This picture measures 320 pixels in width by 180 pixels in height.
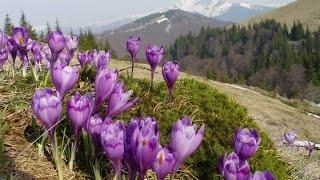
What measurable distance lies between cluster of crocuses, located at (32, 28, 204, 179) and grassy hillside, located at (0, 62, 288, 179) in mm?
523

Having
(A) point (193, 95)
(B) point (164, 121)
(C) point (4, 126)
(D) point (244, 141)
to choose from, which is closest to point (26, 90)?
(C) point (4, 126)

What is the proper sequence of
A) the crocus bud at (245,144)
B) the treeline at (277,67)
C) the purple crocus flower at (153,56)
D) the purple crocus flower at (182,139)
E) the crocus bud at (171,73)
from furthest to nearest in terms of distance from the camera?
1. the treeline at (277,67)
2. the purple crocus flower at (153,56)
3. the crocus bud at (171,73)
4. the crocus bud at (245,144)
5. the purple crocus flower at (182,139)

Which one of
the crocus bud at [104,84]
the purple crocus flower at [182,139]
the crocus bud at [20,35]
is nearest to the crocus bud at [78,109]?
the crocus bud at [104,84]

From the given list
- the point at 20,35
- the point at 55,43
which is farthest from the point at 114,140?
the point at 20,35

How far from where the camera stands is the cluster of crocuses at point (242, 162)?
207cm

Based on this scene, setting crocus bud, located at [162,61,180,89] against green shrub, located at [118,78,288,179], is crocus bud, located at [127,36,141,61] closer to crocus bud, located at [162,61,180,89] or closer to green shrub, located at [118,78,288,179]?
green shrub, located at [118,78,288,179]

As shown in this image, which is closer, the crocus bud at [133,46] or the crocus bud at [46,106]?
the crocus bud at [46,106]

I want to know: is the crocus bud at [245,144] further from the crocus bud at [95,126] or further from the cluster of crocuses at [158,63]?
the cluster of crocuses at [158,63]

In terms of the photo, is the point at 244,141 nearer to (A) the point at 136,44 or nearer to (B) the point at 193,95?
(B) the point at 193,95

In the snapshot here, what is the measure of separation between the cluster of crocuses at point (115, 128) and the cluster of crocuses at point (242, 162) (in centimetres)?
21

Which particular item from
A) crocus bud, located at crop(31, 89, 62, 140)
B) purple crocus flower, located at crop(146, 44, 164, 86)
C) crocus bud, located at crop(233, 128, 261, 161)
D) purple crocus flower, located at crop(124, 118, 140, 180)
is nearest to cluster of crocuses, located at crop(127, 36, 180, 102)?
purple crocus flower, located at crop(146, 44, 164, 86)

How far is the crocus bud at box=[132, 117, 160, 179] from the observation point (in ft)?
6.96

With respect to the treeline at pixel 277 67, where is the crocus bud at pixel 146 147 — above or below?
above

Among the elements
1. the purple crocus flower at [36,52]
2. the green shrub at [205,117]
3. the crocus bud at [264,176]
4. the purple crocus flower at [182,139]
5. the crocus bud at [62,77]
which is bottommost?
the green shrub at [205,117]
